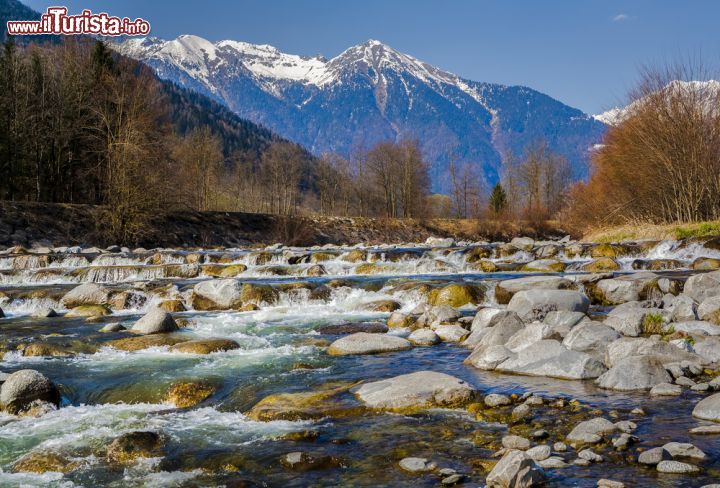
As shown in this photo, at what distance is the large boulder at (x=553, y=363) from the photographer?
6.83 metres

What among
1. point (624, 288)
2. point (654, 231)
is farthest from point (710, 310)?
point (654, 231)

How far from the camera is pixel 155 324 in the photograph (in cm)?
1088

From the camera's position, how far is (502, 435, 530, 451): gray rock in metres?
4.55

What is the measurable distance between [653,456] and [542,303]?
6.01 meters

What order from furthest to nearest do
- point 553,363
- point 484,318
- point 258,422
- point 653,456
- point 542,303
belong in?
point 542,303 < point 484,318 < point 553,363 < point 258,422 < point 653,456

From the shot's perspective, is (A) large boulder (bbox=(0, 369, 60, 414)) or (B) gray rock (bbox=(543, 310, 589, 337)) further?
(B) gray rock (bbox=(543, 310, 589, 337))

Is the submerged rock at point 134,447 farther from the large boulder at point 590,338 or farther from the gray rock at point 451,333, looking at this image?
the gray rock at point 451,333

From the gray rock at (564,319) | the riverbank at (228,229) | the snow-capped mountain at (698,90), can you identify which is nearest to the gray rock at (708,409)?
the gray rock at (564,319)

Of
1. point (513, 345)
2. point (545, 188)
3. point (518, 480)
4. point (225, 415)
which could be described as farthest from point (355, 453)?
point (545, 188)

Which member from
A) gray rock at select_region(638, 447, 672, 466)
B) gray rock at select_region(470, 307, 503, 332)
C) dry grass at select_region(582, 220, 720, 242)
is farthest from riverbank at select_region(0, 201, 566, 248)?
gray rock at select_region(638, 447, 672, 466)

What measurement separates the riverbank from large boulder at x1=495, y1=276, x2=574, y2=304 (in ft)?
69.1

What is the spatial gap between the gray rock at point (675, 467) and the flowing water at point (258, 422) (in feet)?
0.23

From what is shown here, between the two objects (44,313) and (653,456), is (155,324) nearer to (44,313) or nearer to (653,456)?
(44,313)

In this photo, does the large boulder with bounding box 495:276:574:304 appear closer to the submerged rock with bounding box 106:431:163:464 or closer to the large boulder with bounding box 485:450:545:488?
the large boulder with bounding box 485:450:545:488
